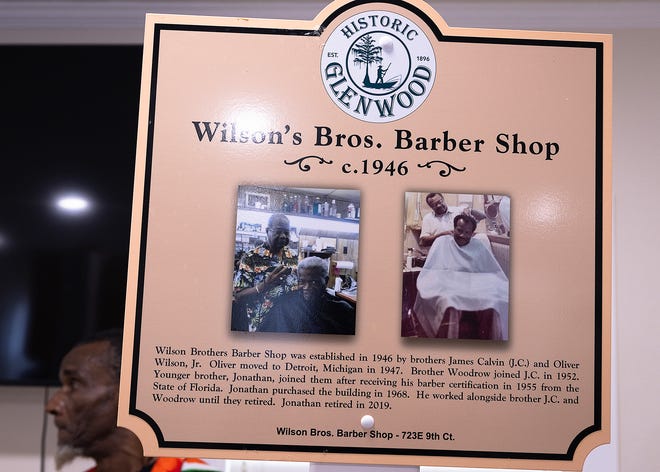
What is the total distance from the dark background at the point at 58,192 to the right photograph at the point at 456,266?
4.29ft

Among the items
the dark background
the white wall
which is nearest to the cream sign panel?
the white wall

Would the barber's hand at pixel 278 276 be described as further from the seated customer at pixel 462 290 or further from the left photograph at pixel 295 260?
the seated customer at pixel 462 290

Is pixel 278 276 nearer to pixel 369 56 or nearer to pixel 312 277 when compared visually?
pixel 312 277

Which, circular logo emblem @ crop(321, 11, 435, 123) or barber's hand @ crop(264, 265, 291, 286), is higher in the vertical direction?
circular logo emblem @ crop(321, 11, 435, 123)

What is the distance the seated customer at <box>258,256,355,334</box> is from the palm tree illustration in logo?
0.28 m

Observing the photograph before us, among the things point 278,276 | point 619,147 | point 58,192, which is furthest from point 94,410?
point 619,147

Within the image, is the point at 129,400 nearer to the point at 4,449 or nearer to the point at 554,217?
the point at 554,217

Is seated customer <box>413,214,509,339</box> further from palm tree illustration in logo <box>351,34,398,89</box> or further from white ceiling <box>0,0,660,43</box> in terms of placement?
white ceiling <box>0,0,660,43</box>

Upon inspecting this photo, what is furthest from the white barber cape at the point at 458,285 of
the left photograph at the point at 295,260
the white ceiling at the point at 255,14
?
the white ceiling at the point at 255,14

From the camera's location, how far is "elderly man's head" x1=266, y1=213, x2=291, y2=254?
0.91 metres

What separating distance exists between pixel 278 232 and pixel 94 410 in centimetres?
125

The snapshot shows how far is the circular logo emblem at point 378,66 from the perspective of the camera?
93cm

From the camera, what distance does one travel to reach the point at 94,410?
6.12ft

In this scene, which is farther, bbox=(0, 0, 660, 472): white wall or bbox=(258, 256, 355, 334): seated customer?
bbox=(0, 0, 660, 472): white wall
